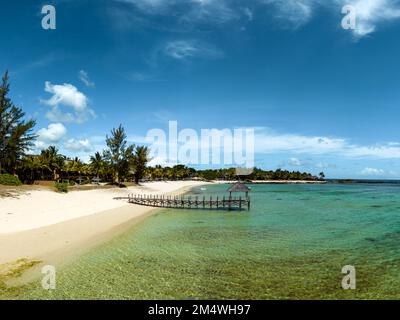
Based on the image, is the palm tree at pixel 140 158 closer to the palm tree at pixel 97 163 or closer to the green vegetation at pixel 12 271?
the palm tree at pixel 97 163

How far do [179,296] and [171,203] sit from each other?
37.0 metres

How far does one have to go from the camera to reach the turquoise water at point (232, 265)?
12.2 meters

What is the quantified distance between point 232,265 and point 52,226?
49.6ft

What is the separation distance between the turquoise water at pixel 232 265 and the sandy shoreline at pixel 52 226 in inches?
70.9

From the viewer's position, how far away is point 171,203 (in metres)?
48.5

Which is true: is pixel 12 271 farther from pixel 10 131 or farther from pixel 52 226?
pixel 10 131

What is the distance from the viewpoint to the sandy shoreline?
16703mm

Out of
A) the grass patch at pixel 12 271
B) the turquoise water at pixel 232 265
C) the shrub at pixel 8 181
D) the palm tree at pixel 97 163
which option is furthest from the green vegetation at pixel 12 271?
the palm tree at pixel 97 163

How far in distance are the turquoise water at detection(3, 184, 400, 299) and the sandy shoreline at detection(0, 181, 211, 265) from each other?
180cm

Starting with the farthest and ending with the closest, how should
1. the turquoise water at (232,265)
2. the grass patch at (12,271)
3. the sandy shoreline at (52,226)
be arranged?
the sandy shoreline at (52,226) < the turquoise water at (232,265) < the grass patch at (12,271)

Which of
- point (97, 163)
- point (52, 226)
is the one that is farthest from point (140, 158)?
point (52, 226)

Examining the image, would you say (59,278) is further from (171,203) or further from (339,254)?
(171,203)

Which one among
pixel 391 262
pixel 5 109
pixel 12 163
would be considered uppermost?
pixel 5 109
